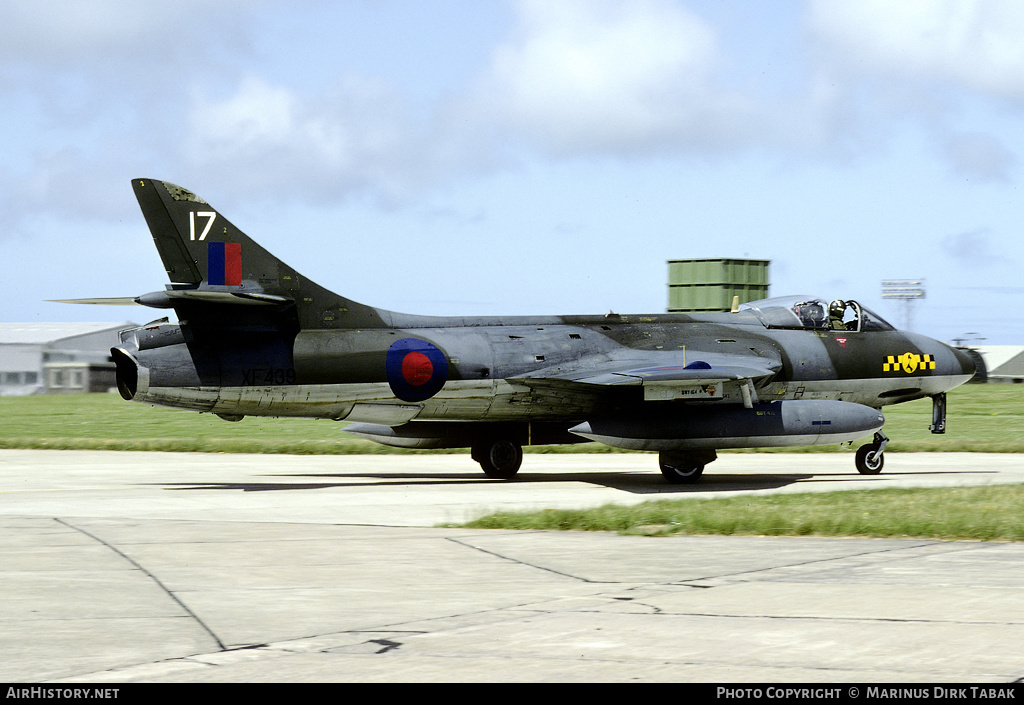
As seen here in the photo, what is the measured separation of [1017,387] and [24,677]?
53.2m

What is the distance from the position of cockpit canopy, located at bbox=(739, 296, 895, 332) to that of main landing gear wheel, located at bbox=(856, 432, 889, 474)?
2397 mm

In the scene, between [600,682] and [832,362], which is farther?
[832,362]

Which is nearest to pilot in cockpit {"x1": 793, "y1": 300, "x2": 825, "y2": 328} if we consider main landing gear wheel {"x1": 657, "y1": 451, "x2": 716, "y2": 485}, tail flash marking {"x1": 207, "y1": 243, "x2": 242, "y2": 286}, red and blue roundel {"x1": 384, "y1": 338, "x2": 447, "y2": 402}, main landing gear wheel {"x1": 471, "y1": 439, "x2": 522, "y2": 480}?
main landing gear wheel {"x1": 657, "y1": 451, "x2": 716, "y2": 485}

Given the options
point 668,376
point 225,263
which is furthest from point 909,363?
point 225,263

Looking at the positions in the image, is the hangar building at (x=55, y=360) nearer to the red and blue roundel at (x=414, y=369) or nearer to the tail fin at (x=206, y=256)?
the tail fin at (x=206, y=256)

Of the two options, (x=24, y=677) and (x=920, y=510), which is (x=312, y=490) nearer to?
(x=920, y=510)

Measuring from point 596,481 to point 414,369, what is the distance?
3928 mm

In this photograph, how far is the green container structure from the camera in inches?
1967

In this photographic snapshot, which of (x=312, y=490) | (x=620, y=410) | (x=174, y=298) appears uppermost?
(x=174, y=298)

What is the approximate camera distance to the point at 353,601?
28.8 feet

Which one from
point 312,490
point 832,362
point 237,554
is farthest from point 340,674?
point 832,362

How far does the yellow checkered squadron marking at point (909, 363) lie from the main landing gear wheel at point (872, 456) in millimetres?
1667

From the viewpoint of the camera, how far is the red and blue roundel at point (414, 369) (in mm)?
20312

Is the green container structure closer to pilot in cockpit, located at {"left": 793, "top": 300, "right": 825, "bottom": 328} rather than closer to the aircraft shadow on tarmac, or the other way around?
pilot in cockpit, located at {"left": 793, "top": 300, "right": 825, "bottom": 328}
